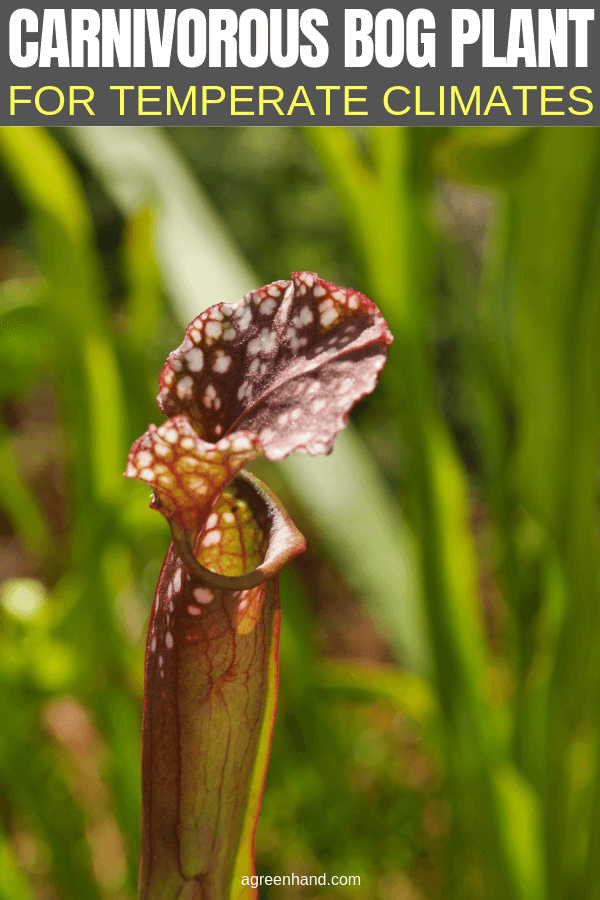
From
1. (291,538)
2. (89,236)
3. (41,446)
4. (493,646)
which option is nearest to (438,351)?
(493,646)

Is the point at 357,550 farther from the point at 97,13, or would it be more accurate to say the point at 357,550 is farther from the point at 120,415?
the point at 97,13

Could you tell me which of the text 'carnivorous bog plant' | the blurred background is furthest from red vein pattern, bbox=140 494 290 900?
the blurred background

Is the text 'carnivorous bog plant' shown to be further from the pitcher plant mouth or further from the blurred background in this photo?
the blurred background

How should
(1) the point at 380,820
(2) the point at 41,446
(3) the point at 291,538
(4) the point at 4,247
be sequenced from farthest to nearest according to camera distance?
1. (4) the point at 4,247
2. (2) the point at 41,446
3. (1) the point at 380,820
4. (3) the point at 291,538

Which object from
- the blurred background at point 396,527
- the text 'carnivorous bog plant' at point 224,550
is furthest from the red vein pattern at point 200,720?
the blurred background at point 396,527

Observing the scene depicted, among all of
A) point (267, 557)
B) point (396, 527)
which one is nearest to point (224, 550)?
point (267, 557)

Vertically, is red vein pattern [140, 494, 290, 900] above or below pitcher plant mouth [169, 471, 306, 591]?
below
